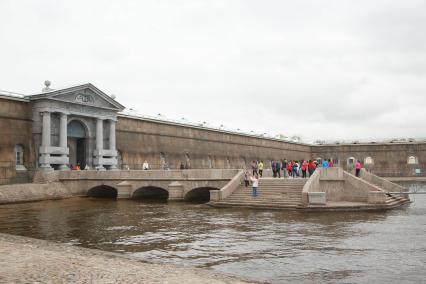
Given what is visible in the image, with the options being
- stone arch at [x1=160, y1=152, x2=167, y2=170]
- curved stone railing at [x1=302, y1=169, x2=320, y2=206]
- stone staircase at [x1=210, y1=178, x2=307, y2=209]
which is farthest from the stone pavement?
stone arch at [x1=160, y1=152, x2=167, y2=170]

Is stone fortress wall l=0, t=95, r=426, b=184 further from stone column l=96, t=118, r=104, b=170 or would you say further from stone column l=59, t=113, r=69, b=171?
stone column l=96, t=118, r=104, b=170

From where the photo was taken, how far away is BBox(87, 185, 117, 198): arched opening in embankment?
36.9m

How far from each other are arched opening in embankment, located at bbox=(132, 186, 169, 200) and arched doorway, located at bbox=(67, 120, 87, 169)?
28.3ft

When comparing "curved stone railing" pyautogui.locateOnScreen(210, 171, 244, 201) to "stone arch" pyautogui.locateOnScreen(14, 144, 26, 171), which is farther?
"stone arch" pyautogui.locateOnScreen(14, 144, 26, 171)

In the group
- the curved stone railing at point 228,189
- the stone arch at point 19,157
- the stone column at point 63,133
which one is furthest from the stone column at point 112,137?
the curved stone railing at point 228,189

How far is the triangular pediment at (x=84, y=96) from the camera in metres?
36.6

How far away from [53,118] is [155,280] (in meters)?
31.7

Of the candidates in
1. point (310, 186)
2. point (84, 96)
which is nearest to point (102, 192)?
point (84, 96)

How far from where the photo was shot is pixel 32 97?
3659 cm

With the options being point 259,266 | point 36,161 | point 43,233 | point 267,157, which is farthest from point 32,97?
point 267,157

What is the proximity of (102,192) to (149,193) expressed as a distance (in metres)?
4.73

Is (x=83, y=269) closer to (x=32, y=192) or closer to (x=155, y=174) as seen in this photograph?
(x=155, y=174)

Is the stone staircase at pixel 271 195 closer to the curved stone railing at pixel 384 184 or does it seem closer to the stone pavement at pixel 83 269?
the curved stone railing at pixel 384 184

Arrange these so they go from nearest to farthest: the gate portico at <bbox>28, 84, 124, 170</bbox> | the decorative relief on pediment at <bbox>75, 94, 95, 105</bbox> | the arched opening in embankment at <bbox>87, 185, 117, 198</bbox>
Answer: the gate portico at <bbox>28, 84, 124, 170</bbox>, the arched opening in embankment at <bbox>87, 185, 117, 198</bbox>, the decorative relief on pediment at <bbox>75, 94, 95, 105</bbox>
